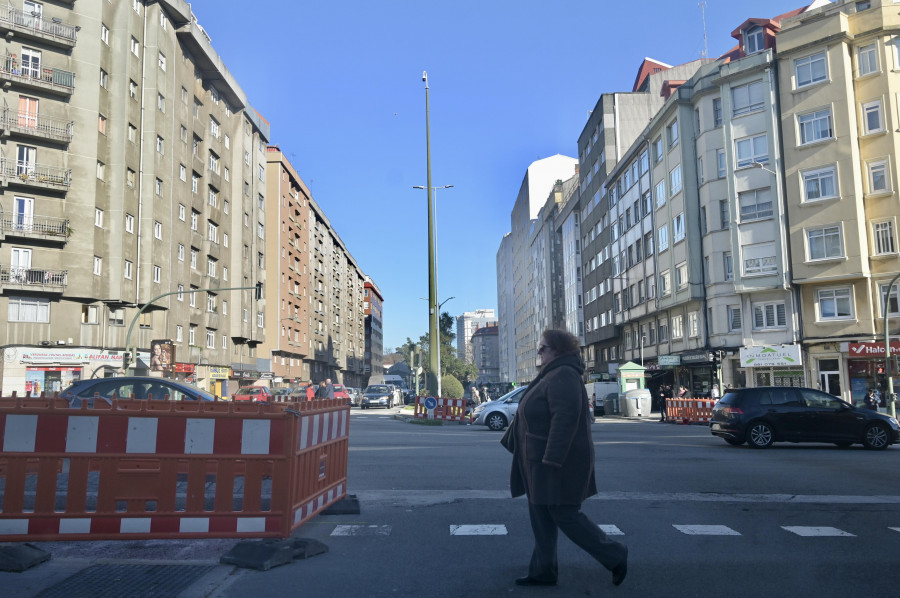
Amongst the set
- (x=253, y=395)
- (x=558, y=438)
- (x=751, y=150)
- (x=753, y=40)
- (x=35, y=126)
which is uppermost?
(x=753, y=40)

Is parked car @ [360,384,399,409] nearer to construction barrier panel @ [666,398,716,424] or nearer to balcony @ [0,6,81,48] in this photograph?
construction barrier panel @ [666,398,716,424]

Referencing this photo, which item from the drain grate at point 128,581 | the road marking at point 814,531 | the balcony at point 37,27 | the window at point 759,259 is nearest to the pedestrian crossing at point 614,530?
the road marking at point 814,531

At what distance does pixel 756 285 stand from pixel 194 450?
1476 inches

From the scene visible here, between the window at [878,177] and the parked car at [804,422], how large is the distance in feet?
75.2

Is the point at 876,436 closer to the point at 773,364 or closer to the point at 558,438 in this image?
the point at 558,438

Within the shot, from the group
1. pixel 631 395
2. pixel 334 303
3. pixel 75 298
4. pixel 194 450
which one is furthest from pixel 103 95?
pixel 334 303

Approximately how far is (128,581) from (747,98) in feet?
137

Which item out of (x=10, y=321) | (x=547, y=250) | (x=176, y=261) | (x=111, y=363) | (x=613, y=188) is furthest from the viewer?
(x=547, y=250)

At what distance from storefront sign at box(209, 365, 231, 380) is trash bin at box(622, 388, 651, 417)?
1152 inches

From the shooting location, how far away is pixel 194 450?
5.76 metres

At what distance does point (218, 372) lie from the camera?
5244cm

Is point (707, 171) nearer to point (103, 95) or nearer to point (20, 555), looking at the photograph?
point (103, 95)

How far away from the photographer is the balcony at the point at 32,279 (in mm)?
35197

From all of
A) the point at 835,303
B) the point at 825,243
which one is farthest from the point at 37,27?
Answer: the point at 835,303
